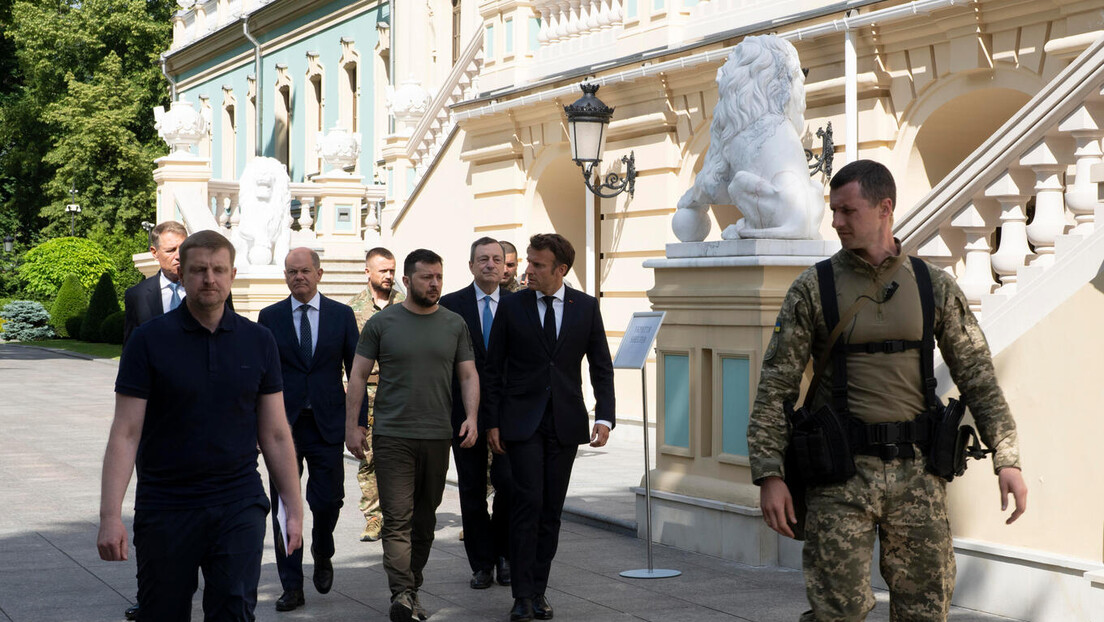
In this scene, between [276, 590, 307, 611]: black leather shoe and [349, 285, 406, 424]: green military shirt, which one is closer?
[276, 590, 307, 611]: black leather shoe

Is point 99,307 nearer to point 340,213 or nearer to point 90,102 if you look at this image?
point 90,102

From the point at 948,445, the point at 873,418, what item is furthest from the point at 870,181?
the point at 948,445

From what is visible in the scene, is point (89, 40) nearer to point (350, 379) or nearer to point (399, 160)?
point (399, 160)

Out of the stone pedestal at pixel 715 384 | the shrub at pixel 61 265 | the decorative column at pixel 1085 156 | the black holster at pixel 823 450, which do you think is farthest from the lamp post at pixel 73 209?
the black holster at pixel 823 450

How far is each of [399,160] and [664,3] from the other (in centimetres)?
719

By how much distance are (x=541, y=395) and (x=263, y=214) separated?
42.8ft

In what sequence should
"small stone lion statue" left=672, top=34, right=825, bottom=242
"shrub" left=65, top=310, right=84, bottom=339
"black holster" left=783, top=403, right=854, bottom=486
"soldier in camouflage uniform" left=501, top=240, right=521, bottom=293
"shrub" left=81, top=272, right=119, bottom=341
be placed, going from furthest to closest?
"shrub" left=65, top=310, right=84, bottom=339
"shrub" left=81, top=272, right=119, bottom=341
"soldier in camouflage uniform" left=501, top=240, right=521, bottom=293
"small stone lion statue" left=672, top=34, right=825, bottom=242
"black holster" left=783, top=403, right=854, bottom=486

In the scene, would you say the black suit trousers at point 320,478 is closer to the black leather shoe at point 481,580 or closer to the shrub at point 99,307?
the black leather shoe at point 481,580

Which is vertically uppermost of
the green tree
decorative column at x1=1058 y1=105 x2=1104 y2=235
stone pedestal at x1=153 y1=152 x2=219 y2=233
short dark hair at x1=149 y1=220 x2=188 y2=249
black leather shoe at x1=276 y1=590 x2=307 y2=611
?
the green tree

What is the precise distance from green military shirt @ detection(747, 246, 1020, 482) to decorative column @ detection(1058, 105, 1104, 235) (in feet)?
8.60

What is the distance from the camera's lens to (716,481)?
934 centimetres

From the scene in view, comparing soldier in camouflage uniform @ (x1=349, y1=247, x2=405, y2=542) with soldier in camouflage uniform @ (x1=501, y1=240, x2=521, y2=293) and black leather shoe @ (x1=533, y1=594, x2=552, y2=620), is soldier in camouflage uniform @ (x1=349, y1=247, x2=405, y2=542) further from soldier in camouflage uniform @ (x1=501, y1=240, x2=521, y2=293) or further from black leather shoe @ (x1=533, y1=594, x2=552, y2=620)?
black leather shoe @ (x1=533, y1=594, x2=552, y2=620)

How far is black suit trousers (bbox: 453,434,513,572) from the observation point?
8.31 meters

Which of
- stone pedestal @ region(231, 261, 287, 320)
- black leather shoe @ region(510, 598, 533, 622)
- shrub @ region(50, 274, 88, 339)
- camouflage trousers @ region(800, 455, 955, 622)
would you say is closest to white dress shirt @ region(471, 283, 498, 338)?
black leather shoe @ region(510, 598, 533, 622)
